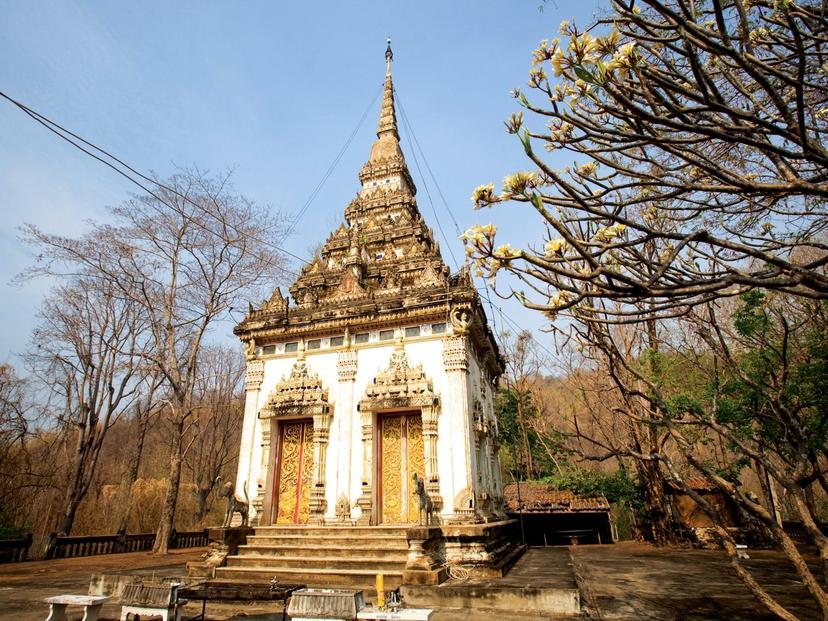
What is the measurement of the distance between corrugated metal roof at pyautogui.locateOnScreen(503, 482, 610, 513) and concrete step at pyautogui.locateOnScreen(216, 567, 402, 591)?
11494mm

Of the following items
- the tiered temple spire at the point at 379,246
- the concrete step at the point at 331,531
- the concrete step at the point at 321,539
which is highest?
the tiered temple spire at the point at 379,246

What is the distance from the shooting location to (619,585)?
363 inches

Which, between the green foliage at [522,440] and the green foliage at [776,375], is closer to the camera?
the green foliage at [776,375]

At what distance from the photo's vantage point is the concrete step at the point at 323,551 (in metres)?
9.38

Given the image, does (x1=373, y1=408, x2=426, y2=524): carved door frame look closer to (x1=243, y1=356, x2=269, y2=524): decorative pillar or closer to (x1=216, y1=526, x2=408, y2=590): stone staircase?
(x1=216, y1=526, x2=408, y2=590): stone staircase

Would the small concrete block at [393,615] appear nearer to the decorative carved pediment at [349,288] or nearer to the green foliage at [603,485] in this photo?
the decorative carved pediment at [349,288]

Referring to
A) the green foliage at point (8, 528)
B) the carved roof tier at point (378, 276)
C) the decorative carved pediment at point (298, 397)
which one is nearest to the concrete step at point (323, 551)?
the decorative carved pediment at point (298, 397)

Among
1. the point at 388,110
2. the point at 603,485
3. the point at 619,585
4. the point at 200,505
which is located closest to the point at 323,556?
the point at 619,585

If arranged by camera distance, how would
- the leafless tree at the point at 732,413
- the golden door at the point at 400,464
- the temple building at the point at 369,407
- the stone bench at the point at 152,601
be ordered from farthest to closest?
the golden door at the point at 400,464 → the temple building at the point at 369,407 → the stone bench at the point at 152,601 → the leafless tree at the point at 732,413

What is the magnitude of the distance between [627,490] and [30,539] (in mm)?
20904

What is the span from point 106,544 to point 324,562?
12.1 m

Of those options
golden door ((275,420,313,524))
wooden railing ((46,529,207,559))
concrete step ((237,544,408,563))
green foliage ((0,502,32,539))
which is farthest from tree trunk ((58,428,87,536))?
concrete step ((237,544,408,563))

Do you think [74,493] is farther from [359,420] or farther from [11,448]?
[359,420]

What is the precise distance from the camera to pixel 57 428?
2145 cm
